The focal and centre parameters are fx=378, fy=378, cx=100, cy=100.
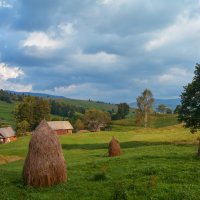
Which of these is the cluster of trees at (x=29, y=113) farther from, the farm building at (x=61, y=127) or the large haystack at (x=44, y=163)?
the large haystack at (x=44, y=163)

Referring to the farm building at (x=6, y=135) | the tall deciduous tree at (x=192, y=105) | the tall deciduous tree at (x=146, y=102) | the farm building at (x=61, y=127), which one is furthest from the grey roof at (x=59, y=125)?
the tall deciduous tree at (x=192, y=105)

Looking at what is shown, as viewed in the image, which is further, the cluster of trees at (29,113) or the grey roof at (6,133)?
the grey roof at (6,133)

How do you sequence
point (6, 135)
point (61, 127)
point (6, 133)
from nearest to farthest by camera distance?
1. point (6, 135)
2. point (6, 133)
3. point (61, 127)

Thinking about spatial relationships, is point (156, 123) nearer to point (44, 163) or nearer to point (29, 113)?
point (29, 113)

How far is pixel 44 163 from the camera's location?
21.7 meters

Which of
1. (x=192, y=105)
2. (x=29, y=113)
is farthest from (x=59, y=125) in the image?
(x=192, y=105)

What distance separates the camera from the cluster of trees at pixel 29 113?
117 meters

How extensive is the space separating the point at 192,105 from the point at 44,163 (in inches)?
1683

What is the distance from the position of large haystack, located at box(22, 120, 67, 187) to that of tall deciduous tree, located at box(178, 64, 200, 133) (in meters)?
40.4

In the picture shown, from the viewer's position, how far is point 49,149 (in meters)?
22.2

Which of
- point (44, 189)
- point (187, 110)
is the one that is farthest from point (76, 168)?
point (187, 110)

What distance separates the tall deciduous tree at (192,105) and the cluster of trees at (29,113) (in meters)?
65.4

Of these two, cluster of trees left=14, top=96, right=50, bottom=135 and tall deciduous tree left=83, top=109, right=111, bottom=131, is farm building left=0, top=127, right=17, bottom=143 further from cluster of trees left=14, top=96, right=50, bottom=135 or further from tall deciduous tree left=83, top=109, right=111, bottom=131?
tall deciduous tree left=83, top=109, right=111, bottom=131

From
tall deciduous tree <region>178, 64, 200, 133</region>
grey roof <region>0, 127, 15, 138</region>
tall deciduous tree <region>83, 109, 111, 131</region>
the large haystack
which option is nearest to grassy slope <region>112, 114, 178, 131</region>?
tall deciduous tree <region>83, 109, 111, 131</region>
